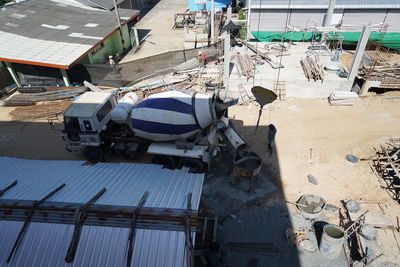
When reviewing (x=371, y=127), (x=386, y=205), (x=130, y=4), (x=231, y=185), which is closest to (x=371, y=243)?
(x=386, y=205)

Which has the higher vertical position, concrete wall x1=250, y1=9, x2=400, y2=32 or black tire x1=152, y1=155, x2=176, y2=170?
concrete wall x1=250, y1=9, x2=400, y2=32

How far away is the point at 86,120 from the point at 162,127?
11.6ft

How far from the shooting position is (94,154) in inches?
497

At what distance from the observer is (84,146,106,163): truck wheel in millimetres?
12516

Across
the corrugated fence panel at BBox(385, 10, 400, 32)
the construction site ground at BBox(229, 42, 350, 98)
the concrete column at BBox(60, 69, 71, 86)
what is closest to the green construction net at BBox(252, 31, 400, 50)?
the corrugated fence panel at BBox(385, 10, 400, 32)

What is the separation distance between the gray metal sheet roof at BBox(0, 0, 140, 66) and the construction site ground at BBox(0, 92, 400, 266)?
470 centimetres

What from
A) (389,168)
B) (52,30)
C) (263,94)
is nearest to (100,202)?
(263,94)

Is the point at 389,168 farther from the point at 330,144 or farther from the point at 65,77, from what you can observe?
the point at 65,77

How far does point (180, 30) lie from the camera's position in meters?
35.0

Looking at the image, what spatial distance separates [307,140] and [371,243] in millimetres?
6205

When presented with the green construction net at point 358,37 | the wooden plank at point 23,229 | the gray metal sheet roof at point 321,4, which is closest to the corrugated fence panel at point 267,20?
the gray metal sheet roof at point 321,4

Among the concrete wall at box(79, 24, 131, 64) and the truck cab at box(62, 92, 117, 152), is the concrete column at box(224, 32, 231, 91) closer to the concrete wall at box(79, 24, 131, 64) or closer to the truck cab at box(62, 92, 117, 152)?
the truck cab at box(62, 92, 117, 152)

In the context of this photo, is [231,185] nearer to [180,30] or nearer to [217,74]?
[217,74]

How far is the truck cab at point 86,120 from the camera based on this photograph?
11.5 m
